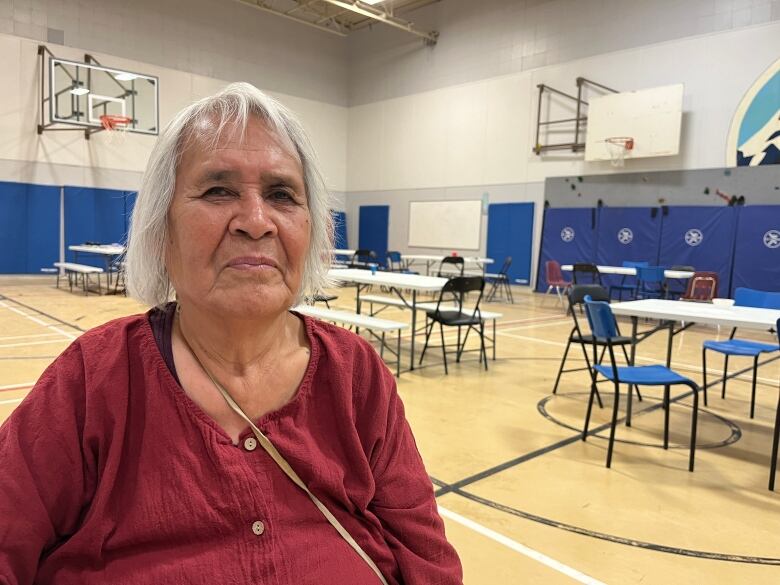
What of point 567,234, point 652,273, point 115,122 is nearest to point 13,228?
point 115,122

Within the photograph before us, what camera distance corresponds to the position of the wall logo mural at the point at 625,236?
11.4 metres

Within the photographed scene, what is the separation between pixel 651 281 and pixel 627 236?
1594 mm

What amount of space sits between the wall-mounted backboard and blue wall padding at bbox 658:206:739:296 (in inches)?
48.2

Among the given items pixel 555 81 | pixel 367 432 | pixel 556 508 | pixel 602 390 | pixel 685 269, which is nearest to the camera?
pixel 367 432

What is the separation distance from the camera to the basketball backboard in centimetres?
1190

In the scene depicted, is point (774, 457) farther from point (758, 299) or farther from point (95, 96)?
point (95, 96)

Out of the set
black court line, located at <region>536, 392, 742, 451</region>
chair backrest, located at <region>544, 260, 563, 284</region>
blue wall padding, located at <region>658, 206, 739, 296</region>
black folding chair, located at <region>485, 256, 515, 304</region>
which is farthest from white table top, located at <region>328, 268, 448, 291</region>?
blue wall padding, located at <region>658, 206, 739, 296</region>

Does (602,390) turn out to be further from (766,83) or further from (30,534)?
(766,83)

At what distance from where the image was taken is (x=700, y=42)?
10250mm

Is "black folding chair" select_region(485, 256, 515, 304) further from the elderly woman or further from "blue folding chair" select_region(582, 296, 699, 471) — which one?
the elderly woman

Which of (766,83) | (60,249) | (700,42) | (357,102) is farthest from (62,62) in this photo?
(766,83)

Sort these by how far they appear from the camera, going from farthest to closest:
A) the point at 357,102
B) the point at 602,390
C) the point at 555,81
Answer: the point at 357,102, the point at 555,81, the point at 602,390

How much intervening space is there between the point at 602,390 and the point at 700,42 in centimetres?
849

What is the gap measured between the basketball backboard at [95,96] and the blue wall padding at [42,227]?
1370mm
